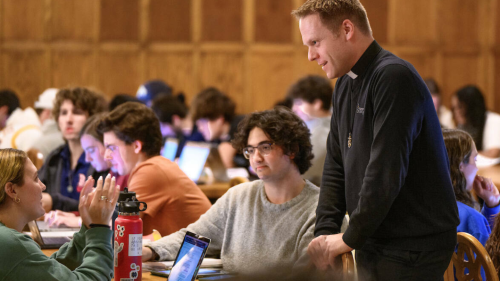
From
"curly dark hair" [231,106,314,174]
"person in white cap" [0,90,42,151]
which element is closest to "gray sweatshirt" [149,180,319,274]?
"curly dark hair" [231,106,314,174]

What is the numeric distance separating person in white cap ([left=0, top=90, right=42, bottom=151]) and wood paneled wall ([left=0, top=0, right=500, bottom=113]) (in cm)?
236

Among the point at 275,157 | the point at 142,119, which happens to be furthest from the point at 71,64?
the point at 275,157

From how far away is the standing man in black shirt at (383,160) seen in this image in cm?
169

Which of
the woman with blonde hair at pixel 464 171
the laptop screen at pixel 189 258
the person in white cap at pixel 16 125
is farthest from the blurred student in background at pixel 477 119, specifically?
the laptop screen at pixel 189 258

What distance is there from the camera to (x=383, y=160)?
1688 millimetres

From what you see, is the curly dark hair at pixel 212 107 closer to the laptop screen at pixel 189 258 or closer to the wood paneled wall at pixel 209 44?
the wood paneled wall at pixel 209 44

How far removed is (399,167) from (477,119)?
476 cm

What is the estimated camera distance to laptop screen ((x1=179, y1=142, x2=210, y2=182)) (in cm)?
501

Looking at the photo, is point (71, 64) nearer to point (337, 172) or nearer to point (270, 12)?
point (270, 12)

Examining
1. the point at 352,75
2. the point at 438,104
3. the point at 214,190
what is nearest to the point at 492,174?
the point at 438,104

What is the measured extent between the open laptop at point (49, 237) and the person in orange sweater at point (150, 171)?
0.38m

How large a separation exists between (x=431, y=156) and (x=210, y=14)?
7.19 meters

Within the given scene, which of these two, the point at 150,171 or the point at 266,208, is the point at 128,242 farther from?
the point at 150,171

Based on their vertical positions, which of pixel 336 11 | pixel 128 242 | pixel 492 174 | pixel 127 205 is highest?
pixel 336 11
